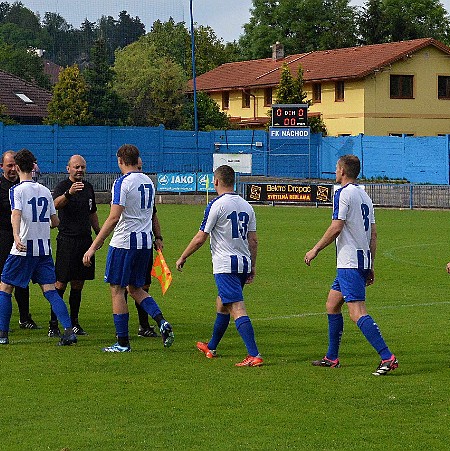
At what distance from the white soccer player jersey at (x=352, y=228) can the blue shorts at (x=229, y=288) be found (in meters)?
1.01

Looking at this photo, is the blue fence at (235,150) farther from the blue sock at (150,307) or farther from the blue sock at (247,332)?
the blue sock at (247,332)

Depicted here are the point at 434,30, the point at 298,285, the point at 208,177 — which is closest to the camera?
the point at 298,285

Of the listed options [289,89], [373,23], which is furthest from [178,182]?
[373,23]

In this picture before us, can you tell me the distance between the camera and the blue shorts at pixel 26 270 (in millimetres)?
11078

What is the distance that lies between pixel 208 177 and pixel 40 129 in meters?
10.5

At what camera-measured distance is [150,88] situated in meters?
81.2

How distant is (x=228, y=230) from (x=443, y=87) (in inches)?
2198

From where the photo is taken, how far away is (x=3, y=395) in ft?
28.5

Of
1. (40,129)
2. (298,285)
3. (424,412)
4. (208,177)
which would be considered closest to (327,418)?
(424,412)

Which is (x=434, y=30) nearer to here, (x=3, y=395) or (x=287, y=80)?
(x=287, y=80)

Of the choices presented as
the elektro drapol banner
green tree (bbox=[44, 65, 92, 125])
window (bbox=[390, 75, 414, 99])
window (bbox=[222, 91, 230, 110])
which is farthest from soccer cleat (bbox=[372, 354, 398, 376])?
window (bbox=[222, 91, 230, 110])

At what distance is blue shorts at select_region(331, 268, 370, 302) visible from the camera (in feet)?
31.3

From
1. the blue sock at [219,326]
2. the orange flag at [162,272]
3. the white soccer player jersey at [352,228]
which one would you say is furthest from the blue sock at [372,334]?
the orange flag at [162,272]

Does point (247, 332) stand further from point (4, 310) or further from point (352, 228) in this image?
point (4, 310)
